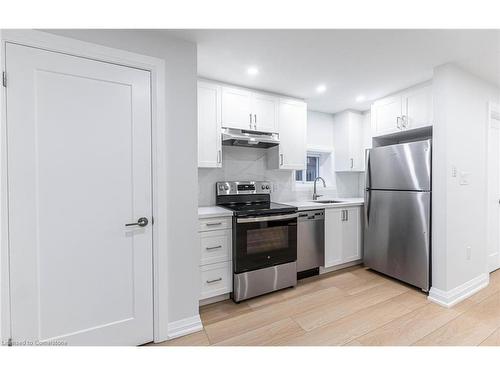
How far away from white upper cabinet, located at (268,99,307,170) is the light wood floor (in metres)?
1.60

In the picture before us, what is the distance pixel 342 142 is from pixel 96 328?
3.79 m

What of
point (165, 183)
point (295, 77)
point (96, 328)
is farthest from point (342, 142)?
point (96, 328)

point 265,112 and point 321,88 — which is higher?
point 321,88

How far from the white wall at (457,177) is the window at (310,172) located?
5.55 ft

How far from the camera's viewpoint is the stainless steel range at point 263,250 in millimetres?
2229

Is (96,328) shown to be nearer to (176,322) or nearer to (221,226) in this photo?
(176,322)

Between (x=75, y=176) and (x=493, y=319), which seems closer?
(x=75, y=176)

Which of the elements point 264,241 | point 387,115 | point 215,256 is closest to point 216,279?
point 215,256

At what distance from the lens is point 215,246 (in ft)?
7.21

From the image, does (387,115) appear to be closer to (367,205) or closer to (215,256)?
(367,205)

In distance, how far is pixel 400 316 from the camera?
1995mm

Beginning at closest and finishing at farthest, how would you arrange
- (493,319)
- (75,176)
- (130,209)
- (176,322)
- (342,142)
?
(75,176)
(130,209)
(176,322)
(493,319)
(342,142)

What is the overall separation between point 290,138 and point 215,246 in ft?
5.75

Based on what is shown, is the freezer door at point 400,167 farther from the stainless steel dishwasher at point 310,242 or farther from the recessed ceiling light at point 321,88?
the recessed ceiling light at point 321,88
